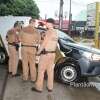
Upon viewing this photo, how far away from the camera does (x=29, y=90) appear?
11961 mm

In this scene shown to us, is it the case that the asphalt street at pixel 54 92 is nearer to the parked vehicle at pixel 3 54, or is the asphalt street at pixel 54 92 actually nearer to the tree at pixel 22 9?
the parked vehicle at pixel 3 54

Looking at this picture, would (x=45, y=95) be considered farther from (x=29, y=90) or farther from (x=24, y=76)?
(x=24, y=76)

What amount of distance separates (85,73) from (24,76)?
1770 millimetres

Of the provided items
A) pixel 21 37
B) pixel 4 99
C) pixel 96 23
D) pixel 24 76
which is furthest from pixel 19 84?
pixel 96 23

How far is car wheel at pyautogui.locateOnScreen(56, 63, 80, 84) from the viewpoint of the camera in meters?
13.2

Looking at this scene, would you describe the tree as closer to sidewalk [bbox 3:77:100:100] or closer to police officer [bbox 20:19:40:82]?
police officer [bbox 20:19:40:82]

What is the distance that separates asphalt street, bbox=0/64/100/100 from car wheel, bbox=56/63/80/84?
183 mm

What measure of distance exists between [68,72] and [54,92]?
149cm

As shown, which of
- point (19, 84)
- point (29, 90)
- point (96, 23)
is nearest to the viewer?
point (29, 90)

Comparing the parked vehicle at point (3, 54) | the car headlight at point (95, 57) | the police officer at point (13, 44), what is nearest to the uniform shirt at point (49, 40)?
the car headlight at point (95, 57)

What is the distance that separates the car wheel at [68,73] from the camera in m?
13.2

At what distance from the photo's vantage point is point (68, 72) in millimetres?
13227

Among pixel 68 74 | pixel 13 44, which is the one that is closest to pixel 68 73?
pixel 68 74

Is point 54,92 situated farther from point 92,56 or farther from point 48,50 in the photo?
point 92,56
